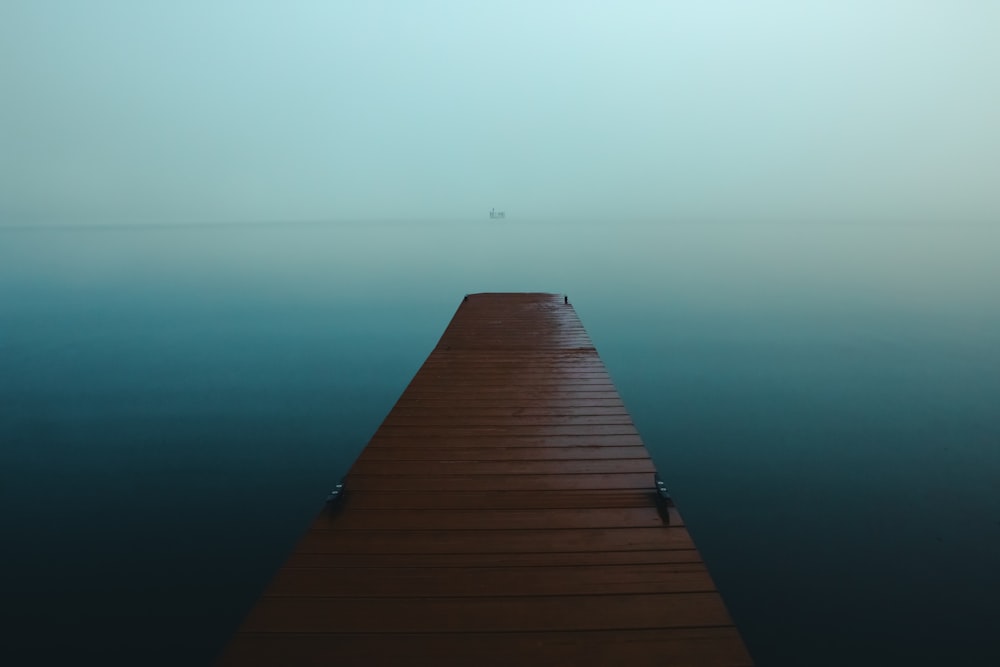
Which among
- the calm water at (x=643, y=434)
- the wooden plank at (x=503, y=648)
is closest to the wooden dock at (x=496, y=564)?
the wooden plank at (x=503, y=648)

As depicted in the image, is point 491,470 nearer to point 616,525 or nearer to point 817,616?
point 616,525

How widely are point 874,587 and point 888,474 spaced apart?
2.43 meters

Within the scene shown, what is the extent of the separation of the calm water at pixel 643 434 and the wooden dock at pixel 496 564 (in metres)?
1.58

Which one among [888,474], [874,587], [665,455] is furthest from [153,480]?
[888,474]

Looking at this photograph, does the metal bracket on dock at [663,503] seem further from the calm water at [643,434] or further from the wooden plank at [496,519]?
the calm water at [643,434]

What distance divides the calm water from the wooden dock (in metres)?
1.58

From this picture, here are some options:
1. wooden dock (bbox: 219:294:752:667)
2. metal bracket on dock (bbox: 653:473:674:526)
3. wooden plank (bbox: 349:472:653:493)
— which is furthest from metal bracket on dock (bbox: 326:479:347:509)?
metal bracket on dock (bbox: 653:473:674:526)

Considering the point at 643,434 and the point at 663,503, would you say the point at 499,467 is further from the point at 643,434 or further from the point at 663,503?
the point at 643,434

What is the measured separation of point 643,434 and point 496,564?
5.12 m

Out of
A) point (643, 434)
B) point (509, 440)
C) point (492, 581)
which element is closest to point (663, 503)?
point (492, 581)

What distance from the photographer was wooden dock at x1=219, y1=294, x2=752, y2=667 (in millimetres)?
2117

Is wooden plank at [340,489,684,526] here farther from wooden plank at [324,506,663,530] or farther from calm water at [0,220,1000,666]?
calm water at [0,220,1000,666]

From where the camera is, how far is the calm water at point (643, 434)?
3744 millimetres

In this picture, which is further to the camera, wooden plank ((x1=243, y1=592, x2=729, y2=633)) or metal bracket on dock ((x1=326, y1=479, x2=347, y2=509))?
metal bracket on dock ((x1=326, y1=479, x2=347, y2=509))
